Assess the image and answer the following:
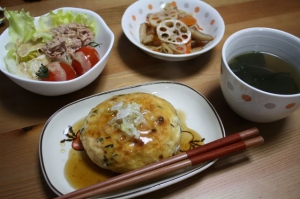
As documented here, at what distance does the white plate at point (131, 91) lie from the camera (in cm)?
104

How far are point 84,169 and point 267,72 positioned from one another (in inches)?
36.9

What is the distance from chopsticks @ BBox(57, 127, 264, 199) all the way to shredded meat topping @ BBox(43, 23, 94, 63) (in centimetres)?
79

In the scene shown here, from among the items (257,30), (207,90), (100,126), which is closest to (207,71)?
(207,90)

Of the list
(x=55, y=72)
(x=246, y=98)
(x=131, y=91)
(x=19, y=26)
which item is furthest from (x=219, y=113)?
(x=19, y=26)

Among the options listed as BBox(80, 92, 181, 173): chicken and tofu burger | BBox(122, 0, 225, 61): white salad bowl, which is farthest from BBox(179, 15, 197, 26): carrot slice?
BBox(80, 92, 181, 173): chicken and tofu burger

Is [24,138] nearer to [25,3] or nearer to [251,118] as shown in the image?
[251,118]

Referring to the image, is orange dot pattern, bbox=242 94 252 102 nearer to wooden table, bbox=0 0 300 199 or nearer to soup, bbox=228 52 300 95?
soup, bbox=228 52 300 95

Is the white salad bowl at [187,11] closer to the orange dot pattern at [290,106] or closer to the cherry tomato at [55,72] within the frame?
the cherry tomato at [55,72]

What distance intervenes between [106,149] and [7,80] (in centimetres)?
80

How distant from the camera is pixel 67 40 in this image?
1.56 metres

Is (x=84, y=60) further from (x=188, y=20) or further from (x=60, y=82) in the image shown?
(x=188, y=20)

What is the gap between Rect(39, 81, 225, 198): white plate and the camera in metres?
1.04

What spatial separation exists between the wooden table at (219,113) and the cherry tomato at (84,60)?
106mm

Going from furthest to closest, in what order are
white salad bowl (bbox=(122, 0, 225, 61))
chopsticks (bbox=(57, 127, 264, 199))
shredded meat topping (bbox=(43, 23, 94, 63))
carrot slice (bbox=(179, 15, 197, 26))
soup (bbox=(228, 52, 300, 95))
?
carrot slice (bbox=(179, 15, 197, 26))
white salad bowl (bbox=(122, 0, 225, 61))
shredded meat topping (bbox=(43, 23, 94, 63))
soup (bbox=(228, 52, 300, 95))
chopsticks (bbox=(57, 127, 264, 199))
